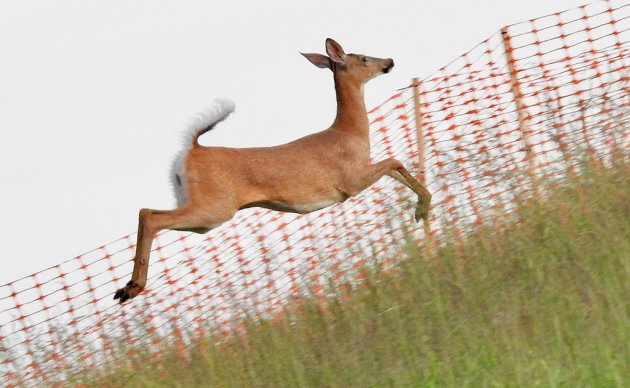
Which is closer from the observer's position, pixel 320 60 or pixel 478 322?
pixel 478 322

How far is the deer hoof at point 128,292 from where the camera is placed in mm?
9094

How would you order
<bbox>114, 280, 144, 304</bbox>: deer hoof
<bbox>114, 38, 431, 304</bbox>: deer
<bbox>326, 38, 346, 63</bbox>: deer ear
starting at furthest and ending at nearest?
<bbox>326, 38, 346, 63</bbox>: deer ear
<bbox>114, 38, 431, 304</bbox>: deer
<bbox>114, 280, 144, 304</bbox>: deer hoof

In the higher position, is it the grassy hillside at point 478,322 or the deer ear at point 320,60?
the deer ear at point 320,60

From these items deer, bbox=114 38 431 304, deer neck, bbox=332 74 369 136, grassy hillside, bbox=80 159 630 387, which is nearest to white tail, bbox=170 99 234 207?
deer, bbox=114 38 431 304

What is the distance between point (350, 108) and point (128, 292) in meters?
2.60

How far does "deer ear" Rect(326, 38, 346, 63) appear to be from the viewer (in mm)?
10867

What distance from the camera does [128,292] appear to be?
9094 mm

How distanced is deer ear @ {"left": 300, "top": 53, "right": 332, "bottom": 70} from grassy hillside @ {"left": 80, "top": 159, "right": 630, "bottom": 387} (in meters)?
4.23

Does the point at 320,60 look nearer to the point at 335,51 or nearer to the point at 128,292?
the point at 335,51

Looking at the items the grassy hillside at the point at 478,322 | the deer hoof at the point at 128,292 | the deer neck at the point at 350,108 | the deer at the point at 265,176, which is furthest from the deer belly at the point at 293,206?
the grassy hillside at the point at 478,322

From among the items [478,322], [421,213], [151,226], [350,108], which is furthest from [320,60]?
[478,322]

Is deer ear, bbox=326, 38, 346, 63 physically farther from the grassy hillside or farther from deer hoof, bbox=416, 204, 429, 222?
the grassy hillside

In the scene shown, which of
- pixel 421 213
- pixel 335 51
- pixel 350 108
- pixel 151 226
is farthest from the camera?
pixel 335 51

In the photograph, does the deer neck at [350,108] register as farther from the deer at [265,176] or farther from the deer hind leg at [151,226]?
the deer hind leg at [151,226]
